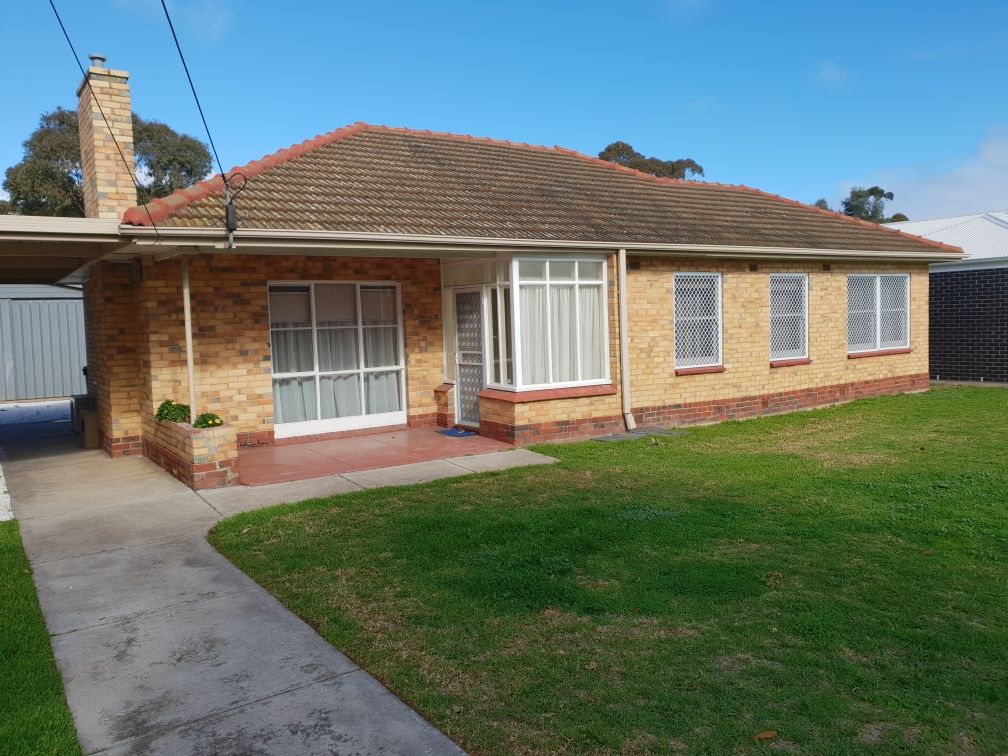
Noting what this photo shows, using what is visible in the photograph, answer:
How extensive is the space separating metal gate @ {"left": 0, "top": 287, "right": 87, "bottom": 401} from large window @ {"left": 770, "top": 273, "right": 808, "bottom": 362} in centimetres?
1523

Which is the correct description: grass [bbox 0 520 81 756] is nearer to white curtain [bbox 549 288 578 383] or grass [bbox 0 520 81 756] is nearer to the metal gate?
white curtain [bbox 549 288 578 383]

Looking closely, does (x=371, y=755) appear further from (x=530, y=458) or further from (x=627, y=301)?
(x=627, y=301)

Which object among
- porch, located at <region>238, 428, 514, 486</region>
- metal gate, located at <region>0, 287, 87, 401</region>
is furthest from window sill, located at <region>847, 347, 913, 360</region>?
metal gate, located at <region>0, 287, 87, 401</region>

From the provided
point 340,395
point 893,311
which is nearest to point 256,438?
point 340,395

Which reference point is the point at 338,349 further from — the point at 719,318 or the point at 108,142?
the point at 719,318

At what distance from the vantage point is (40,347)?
19516mm

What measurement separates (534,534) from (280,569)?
1.94m

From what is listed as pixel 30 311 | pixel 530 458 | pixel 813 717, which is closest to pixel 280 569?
pixel 813 717

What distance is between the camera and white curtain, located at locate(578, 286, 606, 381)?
11.5m

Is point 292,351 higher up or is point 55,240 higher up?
point 55,240

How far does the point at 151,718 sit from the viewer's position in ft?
12.7

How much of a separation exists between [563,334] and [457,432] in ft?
6.81

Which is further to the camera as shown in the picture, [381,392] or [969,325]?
[969,325]

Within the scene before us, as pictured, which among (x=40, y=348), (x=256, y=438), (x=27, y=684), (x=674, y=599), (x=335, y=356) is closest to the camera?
(x=27, y=684)
